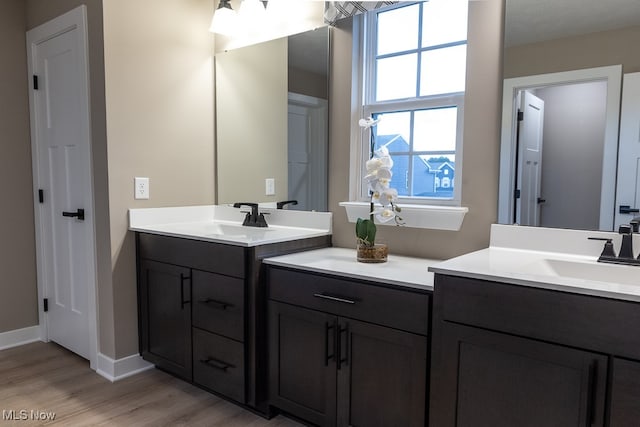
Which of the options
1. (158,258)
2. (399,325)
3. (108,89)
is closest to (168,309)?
(158,258)

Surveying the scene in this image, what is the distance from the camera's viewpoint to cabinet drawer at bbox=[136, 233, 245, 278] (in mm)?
1966

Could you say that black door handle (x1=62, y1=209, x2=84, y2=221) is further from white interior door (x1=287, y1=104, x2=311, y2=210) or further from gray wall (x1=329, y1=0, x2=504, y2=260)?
gray wall (x1=329, y1=0, x2=504, y2=260)

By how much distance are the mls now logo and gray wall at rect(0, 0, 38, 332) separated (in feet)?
3.22

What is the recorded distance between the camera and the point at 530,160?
1.78m

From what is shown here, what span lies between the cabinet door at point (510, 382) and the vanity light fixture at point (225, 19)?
201 centimetres

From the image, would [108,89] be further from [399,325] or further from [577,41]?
[577,41]

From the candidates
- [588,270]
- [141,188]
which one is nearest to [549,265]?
[588,270]

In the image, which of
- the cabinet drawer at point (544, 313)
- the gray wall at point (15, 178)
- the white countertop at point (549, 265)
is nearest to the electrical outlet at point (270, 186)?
the white countertop at point (549, 265)

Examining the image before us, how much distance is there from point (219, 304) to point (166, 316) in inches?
18.1

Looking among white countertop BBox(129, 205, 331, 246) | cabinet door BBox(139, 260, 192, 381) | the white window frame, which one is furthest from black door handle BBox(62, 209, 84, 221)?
the white window frame

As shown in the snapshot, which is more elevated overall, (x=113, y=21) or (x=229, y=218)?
(x=113, y=21)

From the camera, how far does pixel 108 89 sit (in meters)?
2.29

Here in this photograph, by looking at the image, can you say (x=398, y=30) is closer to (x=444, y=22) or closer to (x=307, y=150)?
(x=444, y=22)

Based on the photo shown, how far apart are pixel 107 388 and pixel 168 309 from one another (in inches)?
20.8
